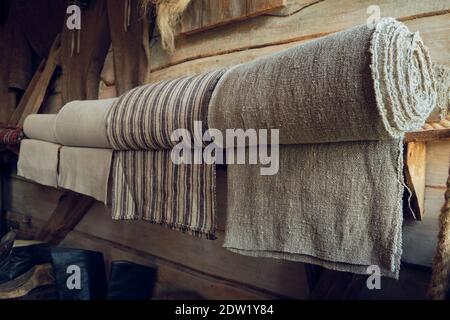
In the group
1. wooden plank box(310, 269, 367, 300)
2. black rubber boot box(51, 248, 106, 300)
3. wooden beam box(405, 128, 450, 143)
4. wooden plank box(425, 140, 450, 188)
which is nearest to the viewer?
wooden beam box(405, 128, 450, 143)

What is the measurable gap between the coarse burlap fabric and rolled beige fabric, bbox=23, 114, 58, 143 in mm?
100

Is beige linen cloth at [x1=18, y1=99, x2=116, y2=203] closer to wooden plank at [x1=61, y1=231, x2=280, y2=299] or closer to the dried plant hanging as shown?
the dried plant hanging

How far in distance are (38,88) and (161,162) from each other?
137cm

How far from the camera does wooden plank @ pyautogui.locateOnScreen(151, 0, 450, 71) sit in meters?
0.68

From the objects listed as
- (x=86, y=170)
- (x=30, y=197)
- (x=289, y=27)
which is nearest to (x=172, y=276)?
(x=86, y=170)

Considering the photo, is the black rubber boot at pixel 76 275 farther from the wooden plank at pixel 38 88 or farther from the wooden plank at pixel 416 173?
the wooden plank at pixel 416 173

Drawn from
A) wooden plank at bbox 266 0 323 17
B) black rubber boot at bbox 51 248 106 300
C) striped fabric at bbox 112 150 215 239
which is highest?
wooden plank at bbox 266 0 323 17

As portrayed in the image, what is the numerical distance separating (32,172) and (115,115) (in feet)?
2.21

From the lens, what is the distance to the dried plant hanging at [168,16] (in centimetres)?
102

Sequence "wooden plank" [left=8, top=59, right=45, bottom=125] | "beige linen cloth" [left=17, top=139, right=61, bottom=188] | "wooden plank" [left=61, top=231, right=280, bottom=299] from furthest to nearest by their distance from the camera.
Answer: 1. "wooden plank" [left=8, top=59, right=45, bottom=125]
2. "beige linen cloth" [left=17, top=139, right=61, bottom=188]
3. "wooden plank" [left=61, top=231, right=280, bottom=299]

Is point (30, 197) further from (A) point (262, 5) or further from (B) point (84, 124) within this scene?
(A) point (262, 5)

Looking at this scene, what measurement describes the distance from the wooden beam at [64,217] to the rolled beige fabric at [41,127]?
0.39 m

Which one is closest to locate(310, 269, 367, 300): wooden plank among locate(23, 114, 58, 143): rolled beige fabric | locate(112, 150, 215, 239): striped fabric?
locate(112, 150, 215, 239): striped fabric

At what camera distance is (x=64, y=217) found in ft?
5.38
